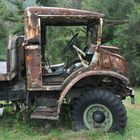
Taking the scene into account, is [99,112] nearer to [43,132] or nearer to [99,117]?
[99,117]

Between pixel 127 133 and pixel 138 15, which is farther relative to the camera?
pixel 138 15

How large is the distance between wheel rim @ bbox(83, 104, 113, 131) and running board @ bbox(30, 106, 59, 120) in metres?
0.62

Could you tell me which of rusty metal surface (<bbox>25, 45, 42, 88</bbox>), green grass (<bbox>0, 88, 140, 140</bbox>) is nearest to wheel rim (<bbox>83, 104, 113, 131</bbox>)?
green grass (<bbox>0, 88, 140, 140</bbox>)

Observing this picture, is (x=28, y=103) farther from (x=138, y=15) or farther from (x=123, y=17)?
(x=123, y=17)

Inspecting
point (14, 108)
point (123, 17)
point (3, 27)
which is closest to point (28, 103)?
point (14, 108)

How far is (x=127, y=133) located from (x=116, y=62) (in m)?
1.46

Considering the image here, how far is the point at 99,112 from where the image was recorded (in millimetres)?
8773

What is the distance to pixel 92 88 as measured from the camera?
9.05 meters

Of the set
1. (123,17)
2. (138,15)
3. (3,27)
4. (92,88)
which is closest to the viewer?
(92,88)

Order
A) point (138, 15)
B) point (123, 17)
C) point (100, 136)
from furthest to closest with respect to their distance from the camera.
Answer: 1. point (123, 17)
2. point (138, 15)
3. point (100, 136)

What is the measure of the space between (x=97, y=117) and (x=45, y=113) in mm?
1052

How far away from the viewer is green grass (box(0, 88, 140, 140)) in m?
8.40

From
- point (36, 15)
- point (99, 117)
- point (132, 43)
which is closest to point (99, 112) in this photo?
point (99, 117)

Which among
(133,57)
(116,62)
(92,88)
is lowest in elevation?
(133,57)
